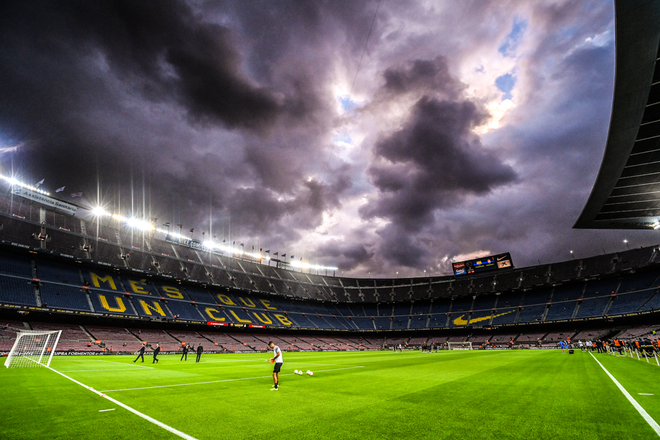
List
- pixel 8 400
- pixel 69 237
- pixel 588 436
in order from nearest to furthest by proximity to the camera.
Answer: pixel 588 436, pixel 8 400, pixel 69 237

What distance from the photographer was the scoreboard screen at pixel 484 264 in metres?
68.0

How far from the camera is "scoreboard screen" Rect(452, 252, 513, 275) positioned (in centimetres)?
6800

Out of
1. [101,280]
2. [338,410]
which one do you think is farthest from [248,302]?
[338,410]

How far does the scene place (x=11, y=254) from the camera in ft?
126

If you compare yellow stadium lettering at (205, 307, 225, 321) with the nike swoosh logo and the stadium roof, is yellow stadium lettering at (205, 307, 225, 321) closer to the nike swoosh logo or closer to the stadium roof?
the nike swoosh logo

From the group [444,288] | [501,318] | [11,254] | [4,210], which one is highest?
[4,210]

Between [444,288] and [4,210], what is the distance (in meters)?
90.7

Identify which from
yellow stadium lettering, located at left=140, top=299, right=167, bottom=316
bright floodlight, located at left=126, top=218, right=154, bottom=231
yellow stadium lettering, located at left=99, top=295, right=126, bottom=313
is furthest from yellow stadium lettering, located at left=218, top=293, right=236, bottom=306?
bright floodlight, located at left=126, top=218, right=154, bottom=231

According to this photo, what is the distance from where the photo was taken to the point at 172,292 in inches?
2041

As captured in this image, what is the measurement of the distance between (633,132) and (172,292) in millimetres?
62249

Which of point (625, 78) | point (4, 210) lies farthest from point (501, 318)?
point (4, 210)

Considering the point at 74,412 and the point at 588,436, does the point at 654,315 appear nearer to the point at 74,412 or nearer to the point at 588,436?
the point at 588,436

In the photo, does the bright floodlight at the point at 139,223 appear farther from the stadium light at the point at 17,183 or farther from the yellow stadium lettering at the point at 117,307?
the yellow stadium lettering at the point at 117,307

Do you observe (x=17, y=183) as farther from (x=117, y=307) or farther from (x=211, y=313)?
(x=211, y=313)
